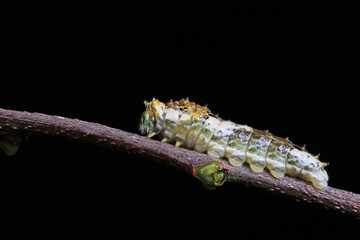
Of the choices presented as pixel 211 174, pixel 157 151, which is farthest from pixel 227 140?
pixel 157 151

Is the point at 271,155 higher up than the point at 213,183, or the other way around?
the point at 271,155

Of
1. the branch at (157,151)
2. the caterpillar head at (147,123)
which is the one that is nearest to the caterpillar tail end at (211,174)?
the branch at (157,151)

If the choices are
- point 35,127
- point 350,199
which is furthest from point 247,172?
point 35,127

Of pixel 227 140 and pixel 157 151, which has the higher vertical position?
pixel 227 140

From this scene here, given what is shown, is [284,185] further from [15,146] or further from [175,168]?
[15,146]

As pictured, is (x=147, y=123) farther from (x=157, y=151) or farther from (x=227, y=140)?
(x=227, y=140)

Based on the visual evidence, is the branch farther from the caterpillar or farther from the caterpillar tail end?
the caterpillar

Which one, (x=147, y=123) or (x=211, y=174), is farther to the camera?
(x=147, y=123)
